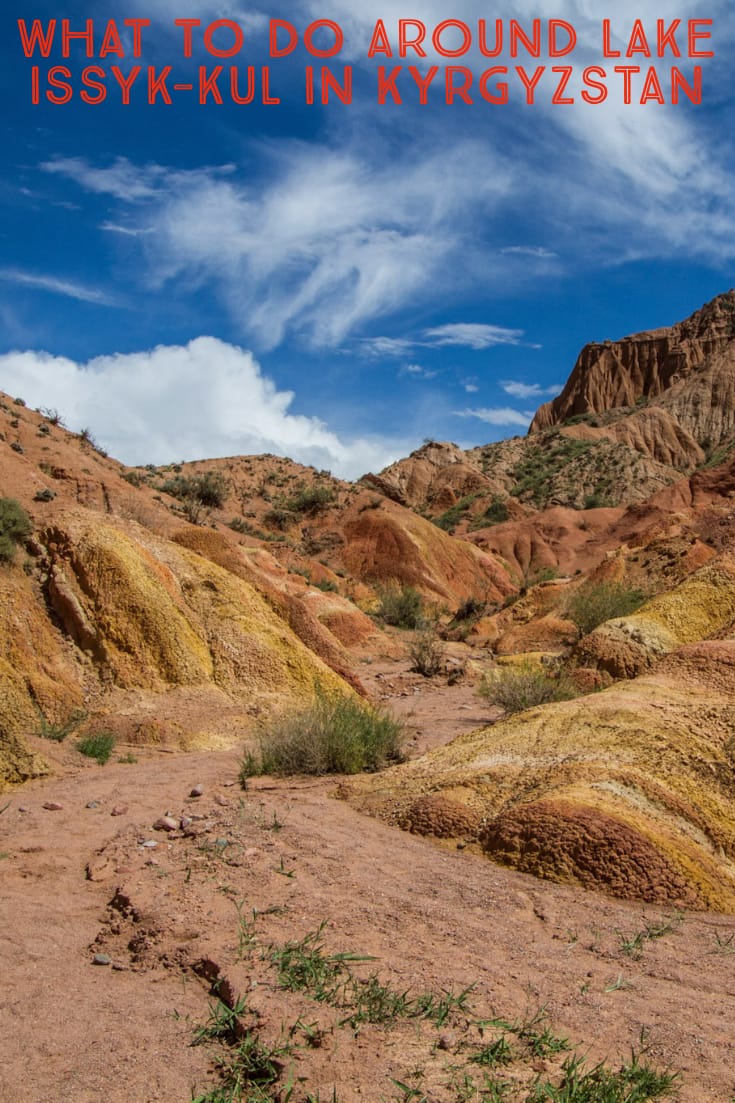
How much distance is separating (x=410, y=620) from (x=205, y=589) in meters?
14.7

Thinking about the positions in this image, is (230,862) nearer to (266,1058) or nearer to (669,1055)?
(266,1058)

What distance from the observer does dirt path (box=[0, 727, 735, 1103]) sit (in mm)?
2982

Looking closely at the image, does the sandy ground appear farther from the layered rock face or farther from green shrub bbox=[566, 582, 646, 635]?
the layered rock face

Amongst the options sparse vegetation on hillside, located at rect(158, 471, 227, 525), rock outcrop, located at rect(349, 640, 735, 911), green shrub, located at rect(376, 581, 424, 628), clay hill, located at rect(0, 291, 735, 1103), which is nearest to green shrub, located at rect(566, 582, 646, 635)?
clay hill, located at rect(0, 291, 735, 1103)

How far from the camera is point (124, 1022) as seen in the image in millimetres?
3326

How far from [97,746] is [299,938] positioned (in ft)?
18.3

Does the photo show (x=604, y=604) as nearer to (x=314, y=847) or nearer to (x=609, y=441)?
(x=314, y=847)

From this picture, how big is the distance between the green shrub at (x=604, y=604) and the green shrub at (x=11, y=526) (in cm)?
1198

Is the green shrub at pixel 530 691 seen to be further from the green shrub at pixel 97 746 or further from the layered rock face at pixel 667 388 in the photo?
the layered rock face at pixel 667 388

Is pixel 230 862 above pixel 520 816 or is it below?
below

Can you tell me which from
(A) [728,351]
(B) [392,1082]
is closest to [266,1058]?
(B) [392,1082]

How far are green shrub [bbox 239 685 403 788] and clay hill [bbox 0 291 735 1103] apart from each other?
0.28m

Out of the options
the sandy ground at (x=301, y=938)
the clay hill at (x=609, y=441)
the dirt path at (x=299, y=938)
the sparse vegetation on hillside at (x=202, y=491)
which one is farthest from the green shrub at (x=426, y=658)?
the clay hill at (x=609, y=441)

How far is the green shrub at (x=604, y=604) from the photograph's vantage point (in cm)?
1825
